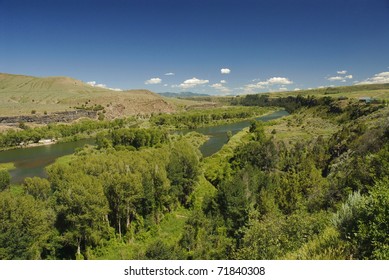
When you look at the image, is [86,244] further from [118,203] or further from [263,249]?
[263,249]

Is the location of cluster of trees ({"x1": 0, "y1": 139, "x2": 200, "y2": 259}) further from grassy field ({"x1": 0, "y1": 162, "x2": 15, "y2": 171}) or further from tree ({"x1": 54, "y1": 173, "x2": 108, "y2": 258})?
grassy field ({"x1": 0, "y1": 162, "x2": 15, "y2": 171})

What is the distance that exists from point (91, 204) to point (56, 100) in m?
133

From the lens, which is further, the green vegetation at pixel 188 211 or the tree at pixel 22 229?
the tree at pixel 22 229

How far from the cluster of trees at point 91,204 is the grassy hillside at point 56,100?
89.8m

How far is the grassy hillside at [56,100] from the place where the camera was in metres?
115

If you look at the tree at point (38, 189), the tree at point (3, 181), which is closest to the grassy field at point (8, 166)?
the tree at point (3, 181)

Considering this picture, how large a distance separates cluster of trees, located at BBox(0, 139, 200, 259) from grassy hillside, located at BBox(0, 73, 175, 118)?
8976 centimetres

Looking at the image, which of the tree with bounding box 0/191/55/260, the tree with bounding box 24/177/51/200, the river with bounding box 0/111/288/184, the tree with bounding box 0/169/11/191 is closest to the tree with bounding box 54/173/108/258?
the tree with bounding box 0/191/55/260

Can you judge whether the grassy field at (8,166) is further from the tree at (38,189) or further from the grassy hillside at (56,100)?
the grassy hillside at (56,100)

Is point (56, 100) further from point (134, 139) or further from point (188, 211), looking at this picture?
point (188, 211)

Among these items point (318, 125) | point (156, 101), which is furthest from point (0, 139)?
point (156, 101)

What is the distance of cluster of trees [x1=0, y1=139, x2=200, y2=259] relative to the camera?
1587 centimetres

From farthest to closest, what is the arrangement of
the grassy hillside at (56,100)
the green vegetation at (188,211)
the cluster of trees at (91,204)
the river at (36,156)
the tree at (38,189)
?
the grassy hillside at (56,100) → the river at (36,156) → the tree at (38,189) → the cluster of trees at (91,204) → the green vegetation at (188,211)

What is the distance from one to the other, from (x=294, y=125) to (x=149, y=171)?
6916 cm
